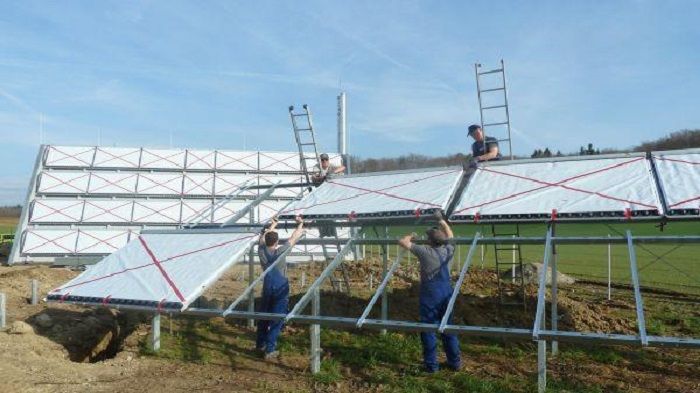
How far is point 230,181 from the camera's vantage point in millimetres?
25438

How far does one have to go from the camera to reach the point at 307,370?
31.4 ft

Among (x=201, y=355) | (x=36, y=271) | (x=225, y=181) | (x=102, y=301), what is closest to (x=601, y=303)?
(x=201, y=355)

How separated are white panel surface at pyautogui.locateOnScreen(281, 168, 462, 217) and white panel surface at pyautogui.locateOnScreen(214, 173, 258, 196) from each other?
12.5m

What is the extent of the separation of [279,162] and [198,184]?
3.72m

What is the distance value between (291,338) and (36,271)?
12.6m

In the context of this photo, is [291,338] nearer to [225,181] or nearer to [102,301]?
[102,301]

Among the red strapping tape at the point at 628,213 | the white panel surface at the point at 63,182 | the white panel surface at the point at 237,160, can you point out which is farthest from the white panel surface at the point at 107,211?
the red strapping tape at the point at 628,213

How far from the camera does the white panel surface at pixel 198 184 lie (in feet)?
81.4

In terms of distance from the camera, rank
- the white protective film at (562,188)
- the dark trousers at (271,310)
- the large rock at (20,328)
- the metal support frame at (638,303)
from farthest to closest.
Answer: the large rock at (20,328) < the dark trousers at (271,310) < the white protective film at (562,188) < the metal support frame at (638,303)

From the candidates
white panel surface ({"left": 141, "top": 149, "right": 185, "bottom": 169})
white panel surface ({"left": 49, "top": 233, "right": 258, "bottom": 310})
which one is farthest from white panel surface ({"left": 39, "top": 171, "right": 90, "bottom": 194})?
white panel surface ({"left": 49, "top": 233, "right": 258, "bottom": 310})

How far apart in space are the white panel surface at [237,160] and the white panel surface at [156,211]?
9.29ft

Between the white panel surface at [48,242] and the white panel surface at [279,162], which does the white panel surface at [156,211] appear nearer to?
the white panel surface at [48,242]

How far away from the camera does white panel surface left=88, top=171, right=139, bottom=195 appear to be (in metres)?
24.3

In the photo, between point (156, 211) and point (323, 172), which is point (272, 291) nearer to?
point (323, 172)
